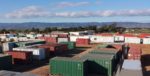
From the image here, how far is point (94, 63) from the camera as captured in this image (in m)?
25.4

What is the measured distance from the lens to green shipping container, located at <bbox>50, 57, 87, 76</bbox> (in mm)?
23969

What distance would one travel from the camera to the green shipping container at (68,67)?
24.0 m

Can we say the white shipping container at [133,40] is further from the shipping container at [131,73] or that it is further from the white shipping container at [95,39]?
the shipping container at [131,73]

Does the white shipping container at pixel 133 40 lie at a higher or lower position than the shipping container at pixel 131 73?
higher

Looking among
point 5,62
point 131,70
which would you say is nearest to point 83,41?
point 5,62

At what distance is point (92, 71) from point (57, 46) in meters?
17.2

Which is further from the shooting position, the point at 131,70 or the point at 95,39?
the point at 95,39

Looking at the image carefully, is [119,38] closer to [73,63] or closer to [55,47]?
[55,47]

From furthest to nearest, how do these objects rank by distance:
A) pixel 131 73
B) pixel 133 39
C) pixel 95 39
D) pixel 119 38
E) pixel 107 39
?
pixel 95 39 → pixel 107 39 → pixel 119 38 → pixel 133 39 → pixel 131 73

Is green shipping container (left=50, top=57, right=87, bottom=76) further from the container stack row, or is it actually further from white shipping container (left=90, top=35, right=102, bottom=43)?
white shipping container (left=90, top=35, right=102, bottom=43)

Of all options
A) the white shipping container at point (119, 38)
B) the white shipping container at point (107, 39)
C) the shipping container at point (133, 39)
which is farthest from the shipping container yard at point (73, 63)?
the white shipping container at point (119, 38)

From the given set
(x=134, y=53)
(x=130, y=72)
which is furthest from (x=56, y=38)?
(x=130, y=72)

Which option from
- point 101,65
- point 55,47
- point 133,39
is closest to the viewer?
point 101,65

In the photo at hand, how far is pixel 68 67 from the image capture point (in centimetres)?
2459
